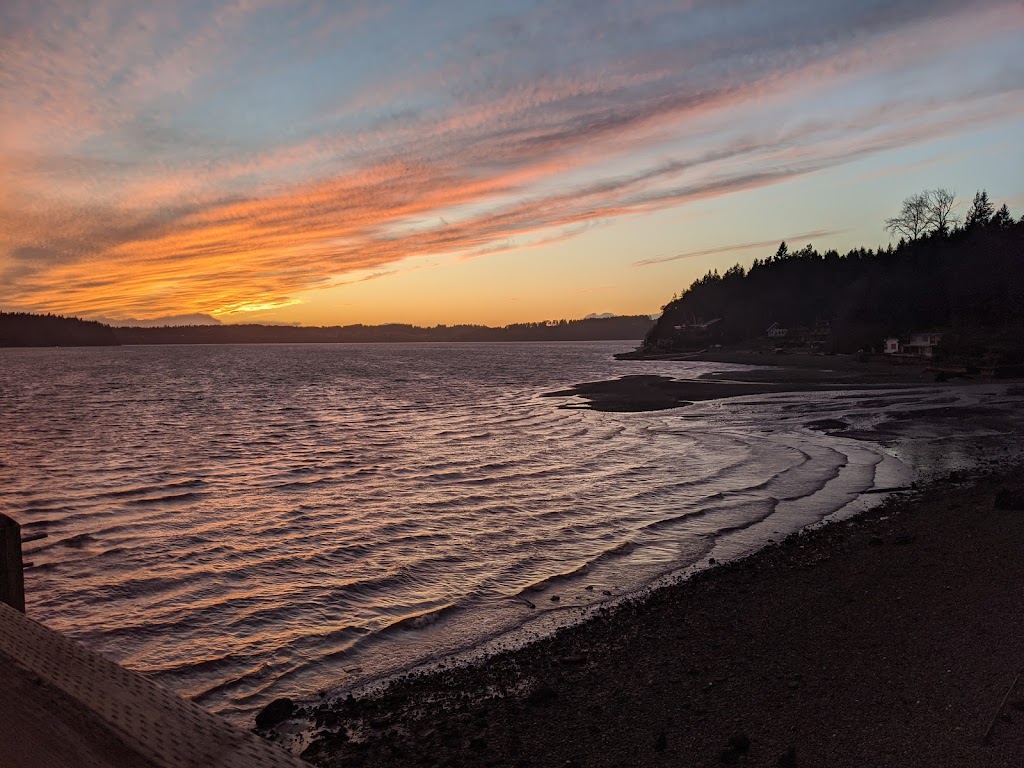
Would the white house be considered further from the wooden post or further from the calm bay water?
the wooden post

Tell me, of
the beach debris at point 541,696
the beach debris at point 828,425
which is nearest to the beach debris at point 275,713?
the beach debris at point 541,696

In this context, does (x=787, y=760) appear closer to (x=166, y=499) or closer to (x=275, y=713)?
(x=275, y=713)

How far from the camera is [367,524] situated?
1661cm

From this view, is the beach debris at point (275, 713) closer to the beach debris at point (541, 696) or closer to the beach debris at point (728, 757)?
the beach debris at point (541, 696)

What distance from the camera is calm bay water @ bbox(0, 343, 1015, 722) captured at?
998 centimetres

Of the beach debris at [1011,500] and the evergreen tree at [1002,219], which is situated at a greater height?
the evergreen tree at [1002,219]

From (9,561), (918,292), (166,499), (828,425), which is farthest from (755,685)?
(918,292)

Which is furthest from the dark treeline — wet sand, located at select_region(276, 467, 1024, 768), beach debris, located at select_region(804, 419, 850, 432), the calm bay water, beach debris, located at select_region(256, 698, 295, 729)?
beach debris, located at select_region(256, 698, 295, 729)

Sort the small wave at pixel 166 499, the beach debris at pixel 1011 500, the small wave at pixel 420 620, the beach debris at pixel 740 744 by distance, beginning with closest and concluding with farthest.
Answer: the beach debris at pixel 740 744, the small wave at pixel 420 620, the beach debris at pixel 1011 500, the small wave at pixel 166 499

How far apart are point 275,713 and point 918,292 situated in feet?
357

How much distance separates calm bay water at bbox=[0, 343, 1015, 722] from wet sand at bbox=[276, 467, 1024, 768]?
1.44 metres

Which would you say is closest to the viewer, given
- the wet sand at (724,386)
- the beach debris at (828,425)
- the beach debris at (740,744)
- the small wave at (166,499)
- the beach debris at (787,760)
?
the beach debris at (787,760)

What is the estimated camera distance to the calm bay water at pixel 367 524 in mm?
9977

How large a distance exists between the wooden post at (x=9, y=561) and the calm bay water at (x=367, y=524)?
10.7 feet
